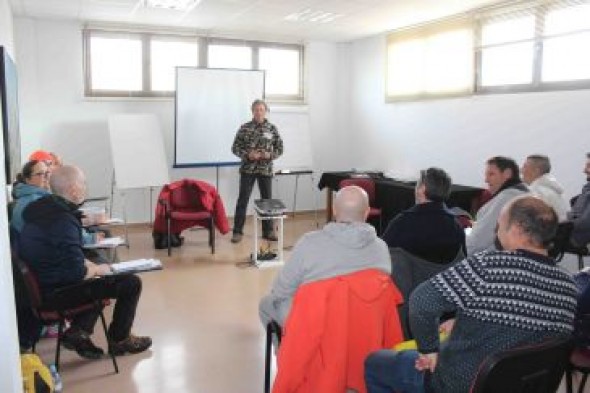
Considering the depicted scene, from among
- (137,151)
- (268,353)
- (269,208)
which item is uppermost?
(137,151)

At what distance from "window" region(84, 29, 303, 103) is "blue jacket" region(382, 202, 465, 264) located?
16.5ft

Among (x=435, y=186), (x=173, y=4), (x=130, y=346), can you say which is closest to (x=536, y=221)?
(x=435, y=186)

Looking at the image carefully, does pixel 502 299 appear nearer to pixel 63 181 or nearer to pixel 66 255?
pixel 66 255

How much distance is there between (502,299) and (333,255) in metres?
0.74

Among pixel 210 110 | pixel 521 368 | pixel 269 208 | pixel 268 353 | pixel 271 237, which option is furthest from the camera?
pixel 210 110

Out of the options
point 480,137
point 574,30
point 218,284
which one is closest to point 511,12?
point 574,30

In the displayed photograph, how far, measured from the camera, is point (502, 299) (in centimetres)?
149

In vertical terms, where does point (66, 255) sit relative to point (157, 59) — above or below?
below

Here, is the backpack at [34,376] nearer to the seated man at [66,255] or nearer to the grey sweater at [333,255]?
the seated man at [66,255]

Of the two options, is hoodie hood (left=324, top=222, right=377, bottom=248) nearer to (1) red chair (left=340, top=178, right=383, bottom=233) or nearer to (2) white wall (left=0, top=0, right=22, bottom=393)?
(2) white wall (left=0, top=0, right=22, bottom=393)

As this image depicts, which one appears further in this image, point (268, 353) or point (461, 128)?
point (461, 128)

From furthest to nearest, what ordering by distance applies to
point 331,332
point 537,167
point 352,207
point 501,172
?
point 537,167, point 501,172, point 352,207, point 331,332

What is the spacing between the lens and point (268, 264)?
17.1 ft

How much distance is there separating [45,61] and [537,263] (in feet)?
20.8
